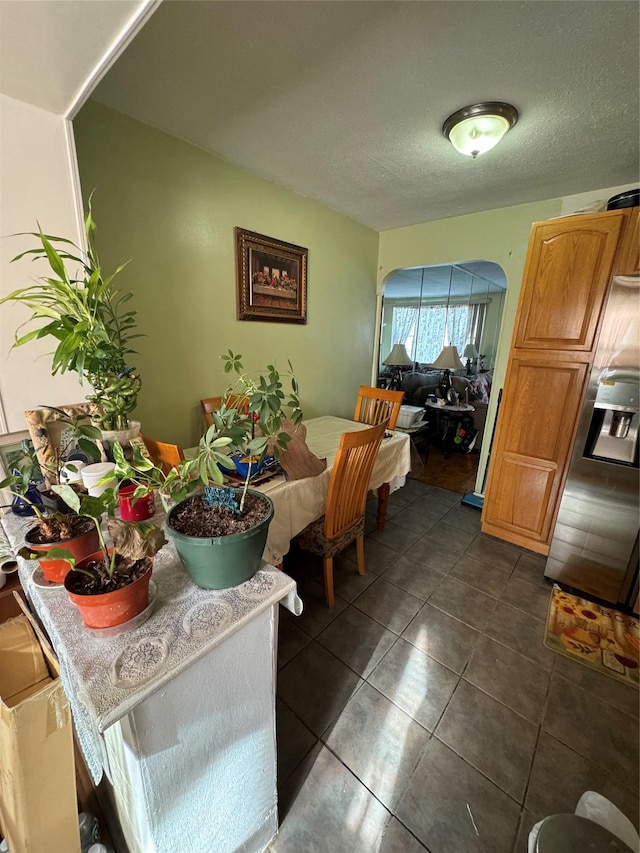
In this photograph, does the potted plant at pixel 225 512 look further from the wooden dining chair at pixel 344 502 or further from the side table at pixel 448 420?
the side table at pixel 448 420

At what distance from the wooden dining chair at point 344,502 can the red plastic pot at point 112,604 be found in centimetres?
100

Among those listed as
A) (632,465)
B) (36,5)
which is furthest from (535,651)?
(36,5)

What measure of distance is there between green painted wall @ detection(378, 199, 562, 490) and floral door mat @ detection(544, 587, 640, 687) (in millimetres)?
1247

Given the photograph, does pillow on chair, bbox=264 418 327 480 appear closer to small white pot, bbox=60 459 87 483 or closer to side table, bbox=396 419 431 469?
small white pot, bbox=60 459 87 483

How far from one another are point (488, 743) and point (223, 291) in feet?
8.51

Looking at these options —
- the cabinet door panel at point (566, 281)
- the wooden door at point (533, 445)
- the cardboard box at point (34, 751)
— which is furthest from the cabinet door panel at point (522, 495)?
the cardboard box at point (34, 751)

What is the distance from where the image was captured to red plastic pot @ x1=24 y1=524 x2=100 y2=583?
29.0 inches

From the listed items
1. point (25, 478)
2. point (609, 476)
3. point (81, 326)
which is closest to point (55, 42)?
point (81, 326)

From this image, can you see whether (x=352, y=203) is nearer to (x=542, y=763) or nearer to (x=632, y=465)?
(x=632, y=465)

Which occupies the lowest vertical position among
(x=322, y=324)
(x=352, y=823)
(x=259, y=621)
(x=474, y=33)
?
(x=352, y=823)

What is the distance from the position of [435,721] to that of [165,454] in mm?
1479

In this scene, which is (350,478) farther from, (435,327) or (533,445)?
(435,327)

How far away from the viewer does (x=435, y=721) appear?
1296 mm

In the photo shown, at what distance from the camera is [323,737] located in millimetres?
1236
